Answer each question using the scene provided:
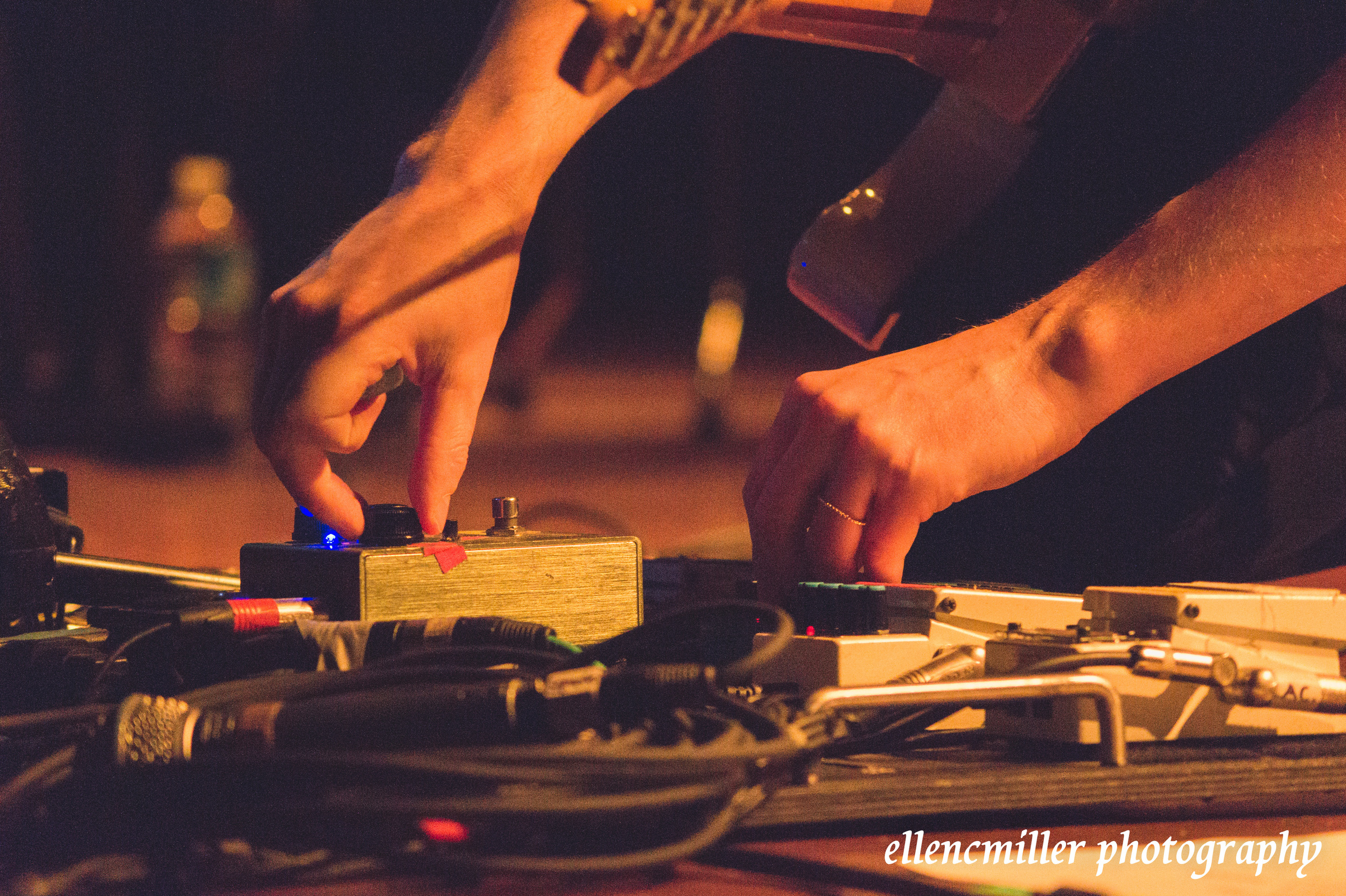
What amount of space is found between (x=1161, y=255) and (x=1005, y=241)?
1.35 ft

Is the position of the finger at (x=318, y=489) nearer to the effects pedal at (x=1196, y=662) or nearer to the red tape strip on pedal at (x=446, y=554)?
the red tape strip on pedal at (x=446, y=554)

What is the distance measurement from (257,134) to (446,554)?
11.8 ft

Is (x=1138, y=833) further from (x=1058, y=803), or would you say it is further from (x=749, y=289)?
(x=749, y=289)

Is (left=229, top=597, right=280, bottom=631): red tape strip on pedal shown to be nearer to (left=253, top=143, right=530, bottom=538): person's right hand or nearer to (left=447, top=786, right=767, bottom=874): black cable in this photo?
(left=253, top=143, right=530, bottom=538): person's right hand

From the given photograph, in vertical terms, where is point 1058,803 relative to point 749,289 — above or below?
below

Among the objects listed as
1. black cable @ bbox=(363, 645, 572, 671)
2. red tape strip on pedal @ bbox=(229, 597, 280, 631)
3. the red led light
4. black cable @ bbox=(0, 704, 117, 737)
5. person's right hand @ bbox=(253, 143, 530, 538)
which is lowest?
the red led light

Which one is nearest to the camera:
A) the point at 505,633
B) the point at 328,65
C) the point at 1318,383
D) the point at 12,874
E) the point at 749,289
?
the point at 12,874

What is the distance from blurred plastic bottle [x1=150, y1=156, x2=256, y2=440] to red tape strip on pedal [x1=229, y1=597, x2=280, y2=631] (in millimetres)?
3385

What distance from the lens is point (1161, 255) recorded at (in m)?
0.67

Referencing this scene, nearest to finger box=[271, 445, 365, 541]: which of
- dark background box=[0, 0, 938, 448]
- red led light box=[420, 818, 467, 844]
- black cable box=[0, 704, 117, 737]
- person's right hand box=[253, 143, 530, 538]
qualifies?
person's right hand box=[253, 143, 530, 538]

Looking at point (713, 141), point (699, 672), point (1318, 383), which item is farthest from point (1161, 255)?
point (713, 141)

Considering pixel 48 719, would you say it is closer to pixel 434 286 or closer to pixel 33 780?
pixel 33 780

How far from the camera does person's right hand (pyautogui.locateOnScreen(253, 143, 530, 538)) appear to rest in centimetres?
68

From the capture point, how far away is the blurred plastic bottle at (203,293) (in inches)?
144
